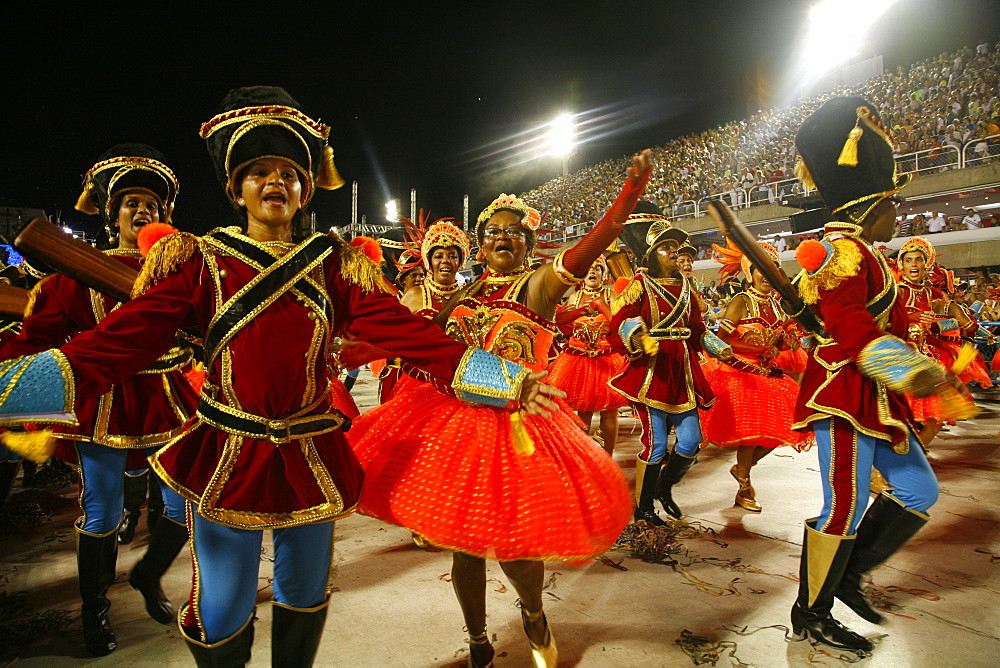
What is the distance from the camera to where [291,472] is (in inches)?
78.8

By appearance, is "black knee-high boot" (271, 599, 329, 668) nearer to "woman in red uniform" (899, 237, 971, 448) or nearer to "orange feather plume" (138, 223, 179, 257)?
"orange feather plume" (138, 223, 179, 257)

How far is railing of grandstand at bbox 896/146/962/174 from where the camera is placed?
18859 mm

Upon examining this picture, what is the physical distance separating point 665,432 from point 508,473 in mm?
3129

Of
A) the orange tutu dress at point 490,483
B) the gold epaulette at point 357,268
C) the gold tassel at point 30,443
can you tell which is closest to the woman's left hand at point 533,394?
the orange tutu dress at point 490,483

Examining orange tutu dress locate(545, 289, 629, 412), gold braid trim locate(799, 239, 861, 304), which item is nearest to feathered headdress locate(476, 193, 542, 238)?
gold braid trim locate(799, 239, 861, 304)

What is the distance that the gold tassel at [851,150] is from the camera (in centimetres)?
326

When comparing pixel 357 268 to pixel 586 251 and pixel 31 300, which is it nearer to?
pixel 586 251

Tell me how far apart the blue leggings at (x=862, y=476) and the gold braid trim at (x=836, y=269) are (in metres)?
0.70

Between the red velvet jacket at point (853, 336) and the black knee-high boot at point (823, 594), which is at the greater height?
the red velvet jacket at point (853, 336)

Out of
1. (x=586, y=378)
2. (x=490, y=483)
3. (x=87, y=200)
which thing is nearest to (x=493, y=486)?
(x=490, y=483)

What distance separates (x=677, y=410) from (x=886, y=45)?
32.0 meters

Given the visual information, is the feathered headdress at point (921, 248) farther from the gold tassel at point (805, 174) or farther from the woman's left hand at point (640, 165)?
the woman's left hand at point (640, 165)

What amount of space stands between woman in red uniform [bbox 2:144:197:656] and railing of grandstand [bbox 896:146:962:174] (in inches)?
852

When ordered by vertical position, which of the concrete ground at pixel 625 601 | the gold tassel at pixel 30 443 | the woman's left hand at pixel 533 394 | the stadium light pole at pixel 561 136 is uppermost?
the stadium light pole at pixel 561 136
